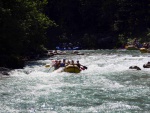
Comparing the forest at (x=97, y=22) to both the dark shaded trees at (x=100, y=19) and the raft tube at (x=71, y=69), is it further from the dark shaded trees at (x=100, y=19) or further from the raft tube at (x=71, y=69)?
the raft tube at (x=71, y=69)

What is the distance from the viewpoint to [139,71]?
24297 mm

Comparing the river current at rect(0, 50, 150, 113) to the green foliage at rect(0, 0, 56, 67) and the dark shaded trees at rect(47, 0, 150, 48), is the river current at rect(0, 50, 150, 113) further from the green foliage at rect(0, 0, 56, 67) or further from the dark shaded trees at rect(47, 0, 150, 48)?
the dark shaded trees at rect(47, 0, 150, 48)

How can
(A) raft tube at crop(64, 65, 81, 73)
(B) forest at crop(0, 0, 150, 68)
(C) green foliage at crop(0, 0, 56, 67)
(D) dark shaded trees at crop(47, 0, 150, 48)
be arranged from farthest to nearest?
(D) dark shaded trees at crop(47, 0, 150, 48) → (B) forest at crop(0, 0, 150, 68) → (C) green foliage at crop(0, 0, 56, 67) → (A) raft tube at crop(64, 65, 81, 73)

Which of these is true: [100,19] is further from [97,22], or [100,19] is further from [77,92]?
[77,92]

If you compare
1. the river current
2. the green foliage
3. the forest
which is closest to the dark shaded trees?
the forest

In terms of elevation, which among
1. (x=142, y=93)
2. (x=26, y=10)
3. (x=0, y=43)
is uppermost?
(x=26, y=10)

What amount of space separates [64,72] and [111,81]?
5585 millimetres

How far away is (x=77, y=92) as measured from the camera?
652 inches

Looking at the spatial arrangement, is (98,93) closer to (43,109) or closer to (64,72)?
(43,109)

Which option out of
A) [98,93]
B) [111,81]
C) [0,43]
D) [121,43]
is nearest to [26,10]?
[0,43]

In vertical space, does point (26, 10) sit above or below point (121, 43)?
above

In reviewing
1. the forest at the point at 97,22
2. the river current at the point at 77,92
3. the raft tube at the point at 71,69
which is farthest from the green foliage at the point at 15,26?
the forest at the point at 97,22

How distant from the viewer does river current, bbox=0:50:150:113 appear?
537 inches

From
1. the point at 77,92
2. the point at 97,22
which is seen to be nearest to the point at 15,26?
the point at 77,92
